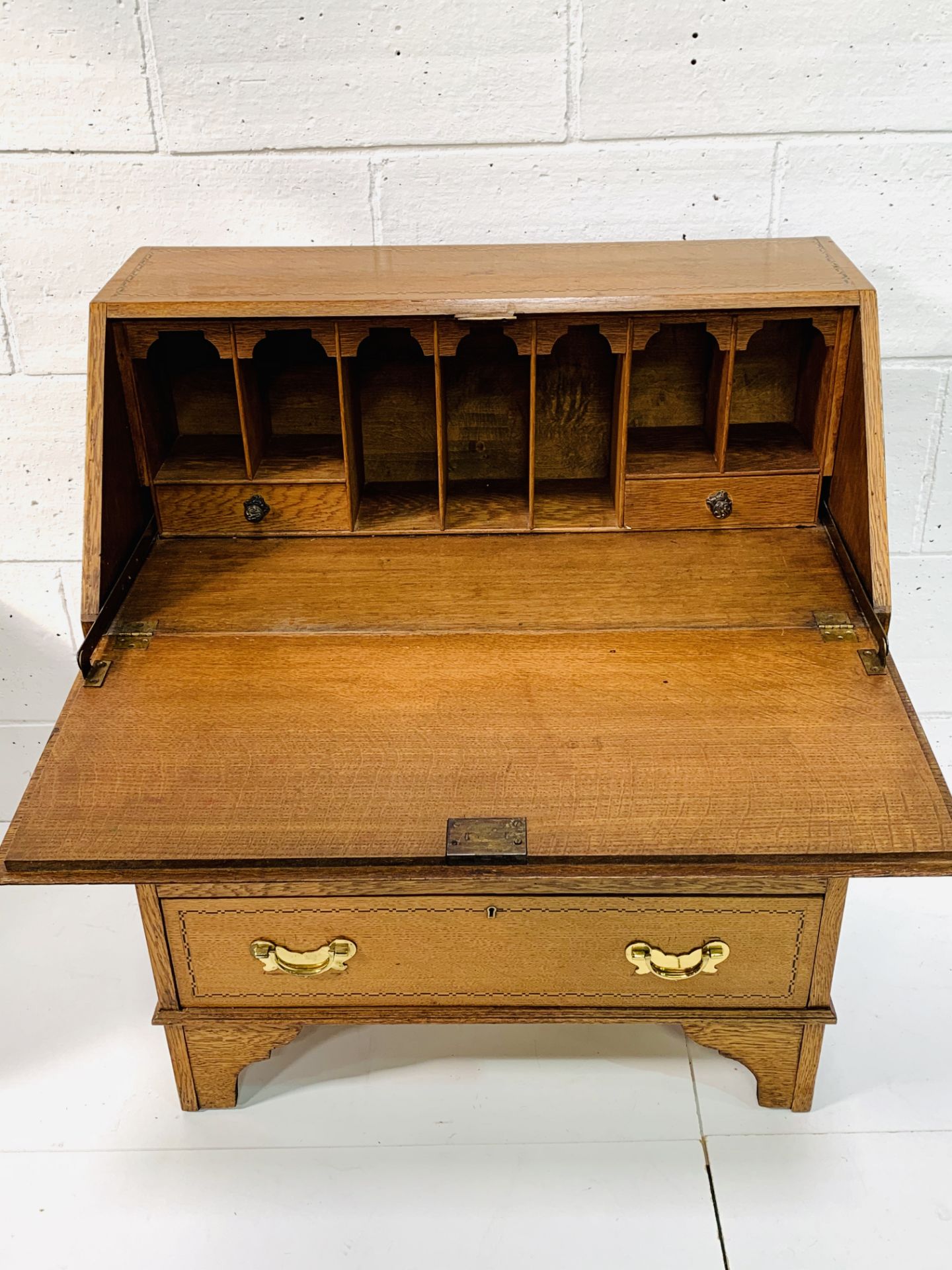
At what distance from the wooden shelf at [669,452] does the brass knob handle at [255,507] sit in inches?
21.3

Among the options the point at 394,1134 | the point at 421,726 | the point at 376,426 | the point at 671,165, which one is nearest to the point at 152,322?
the point at 376,426

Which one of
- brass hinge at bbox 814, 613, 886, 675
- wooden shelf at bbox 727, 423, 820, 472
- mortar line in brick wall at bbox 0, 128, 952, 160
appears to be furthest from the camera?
mortar line in brick wall at bbox 0, 128, 952, 160

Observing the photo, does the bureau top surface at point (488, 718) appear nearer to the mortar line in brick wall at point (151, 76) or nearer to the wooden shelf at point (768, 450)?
the wooden shelf at point (768, 450)

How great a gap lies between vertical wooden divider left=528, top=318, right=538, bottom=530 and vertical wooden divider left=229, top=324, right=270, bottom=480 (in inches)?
15.5

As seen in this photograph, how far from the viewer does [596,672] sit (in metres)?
1.44

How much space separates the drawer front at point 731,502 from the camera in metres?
1.64

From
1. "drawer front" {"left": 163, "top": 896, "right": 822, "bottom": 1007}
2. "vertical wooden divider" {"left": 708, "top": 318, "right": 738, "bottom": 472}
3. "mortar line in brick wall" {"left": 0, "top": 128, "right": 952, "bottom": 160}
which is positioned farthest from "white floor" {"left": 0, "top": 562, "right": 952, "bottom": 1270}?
"mortar line in brick wall" {"left": 0, "top": 128, "right": 952, "bottom": 160}

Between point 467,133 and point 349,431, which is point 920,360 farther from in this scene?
point 349,431

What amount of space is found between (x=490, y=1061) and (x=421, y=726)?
73cm

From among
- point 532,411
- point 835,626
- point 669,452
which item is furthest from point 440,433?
point 835,626

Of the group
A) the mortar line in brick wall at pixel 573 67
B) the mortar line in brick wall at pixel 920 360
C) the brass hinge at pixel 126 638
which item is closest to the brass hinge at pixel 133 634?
the brass hinge at pixel 126 638

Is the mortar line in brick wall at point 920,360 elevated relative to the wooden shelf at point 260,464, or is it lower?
elevated

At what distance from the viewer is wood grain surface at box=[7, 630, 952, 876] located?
4.09 ft

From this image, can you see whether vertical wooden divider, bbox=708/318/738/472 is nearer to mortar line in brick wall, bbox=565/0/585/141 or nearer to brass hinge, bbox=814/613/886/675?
brass hinge, bbox=814/613/886/675
